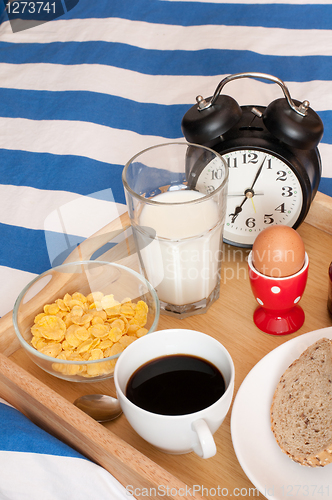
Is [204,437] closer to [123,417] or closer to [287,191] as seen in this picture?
[123,417]

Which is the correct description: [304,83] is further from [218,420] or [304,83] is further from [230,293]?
[218,420]

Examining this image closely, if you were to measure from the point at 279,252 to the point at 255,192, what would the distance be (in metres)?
0.22

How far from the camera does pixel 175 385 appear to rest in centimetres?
59

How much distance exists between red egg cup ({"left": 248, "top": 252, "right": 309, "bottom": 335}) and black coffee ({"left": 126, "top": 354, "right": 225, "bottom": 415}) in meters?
0.17

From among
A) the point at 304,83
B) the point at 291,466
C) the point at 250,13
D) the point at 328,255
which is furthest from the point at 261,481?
the point at 250,13

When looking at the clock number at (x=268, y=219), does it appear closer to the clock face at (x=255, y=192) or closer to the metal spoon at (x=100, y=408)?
the clock face at (x=255, y=192)

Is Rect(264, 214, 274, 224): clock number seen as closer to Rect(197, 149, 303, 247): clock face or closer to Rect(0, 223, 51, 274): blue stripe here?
Rect(197, 149, 303, 247): clock face

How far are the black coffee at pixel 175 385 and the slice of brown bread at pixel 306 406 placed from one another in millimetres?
98

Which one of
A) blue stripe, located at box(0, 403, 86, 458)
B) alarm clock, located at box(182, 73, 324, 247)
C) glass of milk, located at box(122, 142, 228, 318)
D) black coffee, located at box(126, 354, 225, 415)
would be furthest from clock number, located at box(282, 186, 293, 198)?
blue stripe, located at box(0, 403, 86, 458)

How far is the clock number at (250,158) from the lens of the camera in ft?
2.67

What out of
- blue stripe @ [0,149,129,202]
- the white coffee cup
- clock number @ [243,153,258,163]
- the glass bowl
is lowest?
blue stripe @ [0,149,129,202]

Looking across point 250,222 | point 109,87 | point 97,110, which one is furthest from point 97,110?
point 250,222

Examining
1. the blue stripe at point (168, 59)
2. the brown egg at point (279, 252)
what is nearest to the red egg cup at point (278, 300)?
the brown egg at point (279, 252)

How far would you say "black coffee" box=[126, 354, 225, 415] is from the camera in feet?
1.85
